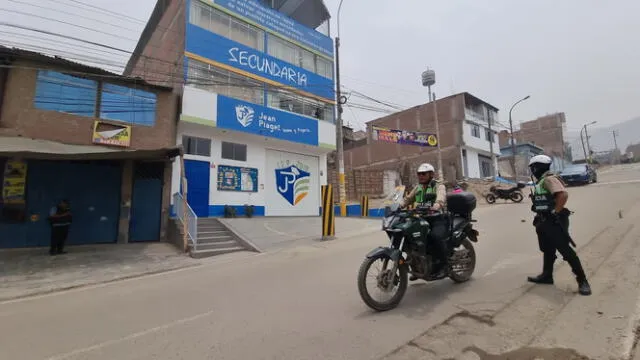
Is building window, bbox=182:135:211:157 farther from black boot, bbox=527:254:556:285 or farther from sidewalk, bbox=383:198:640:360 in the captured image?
black boot, bbox=527:254:556:285

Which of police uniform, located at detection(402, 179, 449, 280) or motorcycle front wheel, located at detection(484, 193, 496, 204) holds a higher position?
motorcycle front wheel, located at detection(484, 193, 496, 204)

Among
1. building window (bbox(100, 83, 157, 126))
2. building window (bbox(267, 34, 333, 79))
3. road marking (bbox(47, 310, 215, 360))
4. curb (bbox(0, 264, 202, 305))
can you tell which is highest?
building window (bbox(267, 34, 333, 79))

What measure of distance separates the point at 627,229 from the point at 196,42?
54.3ft

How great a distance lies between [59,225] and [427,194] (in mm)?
9975

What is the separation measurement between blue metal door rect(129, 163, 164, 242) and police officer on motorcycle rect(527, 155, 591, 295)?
448 inches

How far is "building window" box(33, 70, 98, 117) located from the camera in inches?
418

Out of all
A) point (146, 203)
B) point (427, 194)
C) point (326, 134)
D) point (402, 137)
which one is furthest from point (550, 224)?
point (402, 137)

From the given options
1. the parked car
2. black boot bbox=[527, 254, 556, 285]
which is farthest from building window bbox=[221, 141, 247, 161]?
the parked car

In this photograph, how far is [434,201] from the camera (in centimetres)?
423

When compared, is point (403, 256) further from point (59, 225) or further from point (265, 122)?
point (265, 122)

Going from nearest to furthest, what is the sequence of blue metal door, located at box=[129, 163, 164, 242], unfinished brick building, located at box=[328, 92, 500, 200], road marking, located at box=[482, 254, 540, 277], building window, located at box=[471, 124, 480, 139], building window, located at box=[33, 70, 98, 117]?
road marking, located at box=[482, 254, 540, 277] → building window, located at box=[33, 70, 98, 117] → blue metal door, located at box=[129, 163, 164, 242] → unfinished brick building, located at box=[328, 92, 500, 200] → building window, located at box=[471, 124, 480, 139]

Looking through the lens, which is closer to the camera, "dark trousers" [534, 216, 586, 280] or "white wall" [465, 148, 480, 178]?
Answer: "dark trousers" [534, 216, 586, 280]

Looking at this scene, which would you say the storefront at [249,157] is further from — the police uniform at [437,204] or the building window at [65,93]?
the police uniform at [437,204]

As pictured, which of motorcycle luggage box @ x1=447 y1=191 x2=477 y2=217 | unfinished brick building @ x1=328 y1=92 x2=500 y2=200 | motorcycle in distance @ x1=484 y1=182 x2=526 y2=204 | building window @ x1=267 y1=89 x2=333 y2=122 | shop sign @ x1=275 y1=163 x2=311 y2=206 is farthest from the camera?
unfinished brick building @ x1=328 y1=92 x2=500 y2=200
